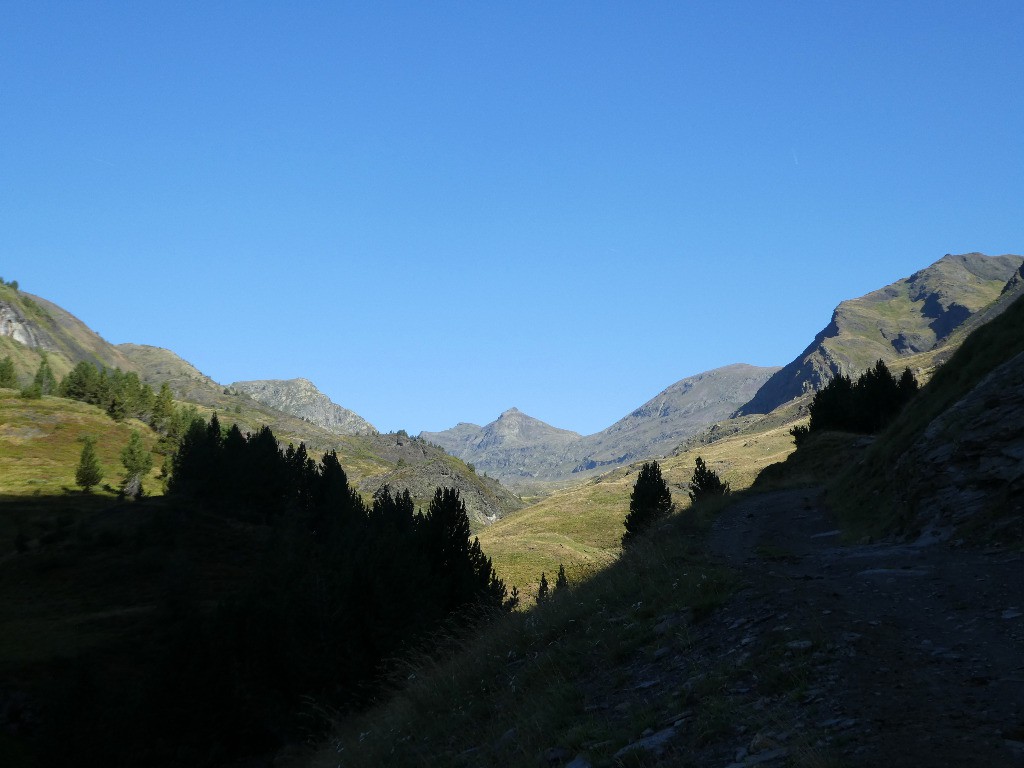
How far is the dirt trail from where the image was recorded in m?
6.18

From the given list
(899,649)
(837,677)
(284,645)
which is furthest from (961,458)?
(284,645)

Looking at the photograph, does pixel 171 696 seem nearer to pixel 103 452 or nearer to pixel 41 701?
pixel 41 701

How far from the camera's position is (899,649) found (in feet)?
28.2

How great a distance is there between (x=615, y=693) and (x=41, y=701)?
69346 millimetres

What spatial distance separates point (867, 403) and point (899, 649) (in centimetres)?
6908

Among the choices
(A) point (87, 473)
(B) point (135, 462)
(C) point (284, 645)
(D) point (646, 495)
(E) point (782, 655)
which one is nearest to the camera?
(E) point (782, 655)

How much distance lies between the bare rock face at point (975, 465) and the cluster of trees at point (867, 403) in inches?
1827

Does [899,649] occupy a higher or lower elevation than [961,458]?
lower

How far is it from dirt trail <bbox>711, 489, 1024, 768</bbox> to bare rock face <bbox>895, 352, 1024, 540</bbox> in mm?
1637

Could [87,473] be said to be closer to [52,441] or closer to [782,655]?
[52,441]

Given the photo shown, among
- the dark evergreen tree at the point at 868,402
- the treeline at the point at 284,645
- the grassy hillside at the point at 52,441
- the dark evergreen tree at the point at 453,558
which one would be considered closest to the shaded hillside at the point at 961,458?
the treeline at the point at 284,645

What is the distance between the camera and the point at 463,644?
17.1 meters

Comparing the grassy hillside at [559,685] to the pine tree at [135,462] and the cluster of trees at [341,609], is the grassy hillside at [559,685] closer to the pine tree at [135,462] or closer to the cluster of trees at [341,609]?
the cluster of trees at [341,609]

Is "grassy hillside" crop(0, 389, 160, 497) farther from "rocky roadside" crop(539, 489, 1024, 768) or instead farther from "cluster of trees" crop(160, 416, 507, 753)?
"rocky roadside" crop(539, 489, 1024, 768)
